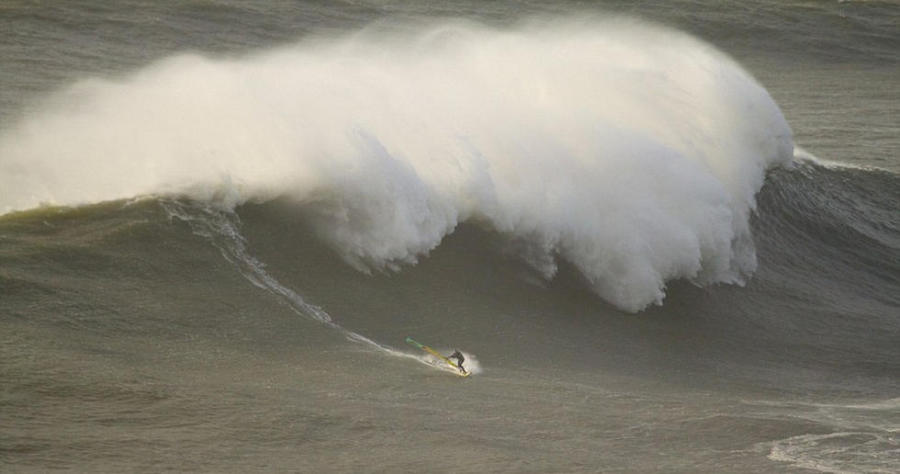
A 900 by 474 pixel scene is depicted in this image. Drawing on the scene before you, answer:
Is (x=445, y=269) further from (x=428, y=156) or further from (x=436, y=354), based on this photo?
(x=436, y=354)

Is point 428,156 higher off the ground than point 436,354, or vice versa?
point 428,156

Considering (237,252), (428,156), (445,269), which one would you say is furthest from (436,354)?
(428,156)

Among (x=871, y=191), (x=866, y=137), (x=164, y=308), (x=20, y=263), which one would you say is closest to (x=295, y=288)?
(x=164, y=308)

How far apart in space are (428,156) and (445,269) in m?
1.59

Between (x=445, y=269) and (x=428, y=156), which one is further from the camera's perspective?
(x=428, y=156)

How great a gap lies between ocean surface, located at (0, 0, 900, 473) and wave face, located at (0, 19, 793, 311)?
0.14 ft

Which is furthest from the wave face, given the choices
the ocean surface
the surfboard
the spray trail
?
the surfboard

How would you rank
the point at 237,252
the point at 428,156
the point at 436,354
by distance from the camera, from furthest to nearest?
the point at 428,156 → the point at 237,252 → the point at 436,354

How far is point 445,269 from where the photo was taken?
14492 millimetres

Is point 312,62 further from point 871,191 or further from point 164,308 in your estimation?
point 871,191

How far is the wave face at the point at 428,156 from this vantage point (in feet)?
46.6

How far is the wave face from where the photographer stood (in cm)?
1422

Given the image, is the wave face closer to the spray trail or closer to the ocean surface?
the ocean surface

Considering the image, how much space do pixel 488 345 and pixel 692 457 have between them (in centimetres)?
326
